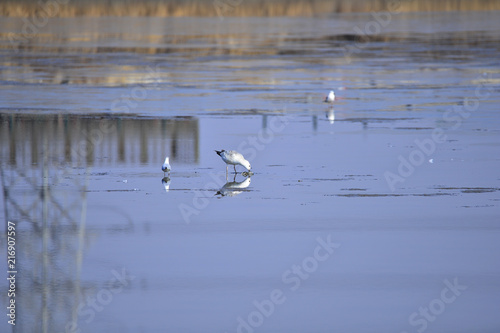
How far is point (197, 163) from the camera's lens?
42.4 ft

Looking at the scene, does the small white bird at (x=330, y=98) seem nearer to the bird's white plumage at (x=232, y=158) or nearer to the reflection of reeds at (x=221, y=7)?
the bird's white plumage at (x=232, y=158)

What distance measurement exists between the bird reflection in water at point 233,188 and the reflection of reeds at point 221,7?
170 feet

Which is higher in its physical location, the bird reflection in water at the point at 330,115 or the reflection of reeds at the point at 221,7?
the reflection of reeds at the point at 221,7

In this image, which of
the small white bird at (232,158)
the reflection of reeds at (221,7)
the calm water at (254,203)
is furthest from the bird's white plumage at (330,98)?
the reflection of reeds at (221,7)

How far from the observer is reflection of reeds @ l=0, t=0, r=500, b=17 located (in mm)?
67312

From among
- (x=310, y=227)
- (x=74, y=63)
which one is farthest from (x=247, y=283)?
(x=74, y=63)

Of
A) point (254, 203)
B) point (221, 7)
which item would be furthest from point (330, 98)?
point (221, 7)

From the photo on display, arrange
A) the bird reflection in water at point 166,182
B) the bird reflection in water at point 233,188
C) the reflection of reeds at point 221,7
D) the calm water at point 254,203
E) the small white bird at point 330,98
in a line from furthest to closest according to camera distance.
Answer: the reflection of reeds at point 221,7 < the small white bird at point 330,98 < the bird reflection in water at point 166,182 < the bird reflection in water at point 233,188 < the calm water at point 254,203

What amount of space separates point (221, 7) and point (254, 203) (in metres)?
63.4

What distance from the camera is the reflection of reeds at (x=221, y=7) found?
67.3m

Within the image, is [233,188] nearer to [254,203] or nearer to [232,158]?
[232,158]

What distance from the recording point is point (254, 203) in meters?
10.6

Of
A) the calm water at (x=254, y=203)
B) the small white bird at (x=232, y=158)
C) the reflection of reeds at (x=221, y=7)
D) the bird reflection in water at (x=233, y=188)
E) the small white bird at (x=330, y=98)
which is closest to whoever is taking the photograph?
the calm water at (x=254, y=203)

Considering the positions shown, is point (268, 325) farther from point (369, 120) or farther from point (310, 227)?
point (369, 120)
